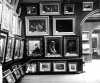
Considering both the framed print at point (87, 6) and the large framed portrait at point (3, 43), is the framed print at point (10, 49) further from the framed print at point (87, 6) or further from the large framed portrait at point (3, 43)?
the framed print at point (87, 6)

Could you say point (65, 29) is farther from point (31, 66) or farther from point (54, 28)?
point (31, 66)

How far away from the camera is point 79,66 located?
33.4ft

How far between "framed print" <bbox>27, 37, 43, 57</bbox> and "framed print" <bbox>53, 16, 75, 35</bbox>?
89 cm

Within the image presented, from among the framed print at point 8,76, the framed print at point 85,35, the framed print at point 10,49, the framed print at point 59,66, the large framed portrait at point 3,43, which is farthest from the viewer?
the framed print at point 85,35

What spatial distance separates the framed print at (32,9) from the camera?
10.1m

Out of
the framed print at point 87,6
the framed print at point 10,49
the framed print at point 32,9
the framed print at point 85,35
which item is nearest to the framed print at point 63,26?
the framed print at point 87,6

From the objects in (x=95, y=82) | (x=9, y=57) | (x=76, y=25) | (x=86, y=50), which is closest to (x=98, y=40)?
(x=86, y=50)

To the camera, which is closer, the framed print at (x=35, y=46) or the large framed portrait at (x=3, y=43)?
the large framed portrait at (x=3, y=43)

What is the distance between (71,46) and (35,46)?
5.85 feet

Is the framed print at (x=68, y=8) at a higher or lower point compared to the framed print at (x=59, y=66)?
higher

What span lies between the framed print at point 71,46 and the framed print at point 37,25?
3.58 ft

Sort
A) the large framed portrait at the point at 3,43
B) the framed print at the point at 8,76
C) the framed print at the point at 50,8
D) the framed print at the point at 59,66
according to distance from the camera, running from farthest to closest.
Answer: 1. the framed print at the point at 59,66
2. the framed print at the point at 50,8
3. the framed print at the point at 8,76
4. the large framed portrait at the point at 3,43

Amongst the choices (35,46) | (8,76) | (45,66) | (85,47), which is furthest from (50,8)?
(85,47)

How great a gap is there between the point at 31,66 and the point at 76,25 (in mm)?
3038
